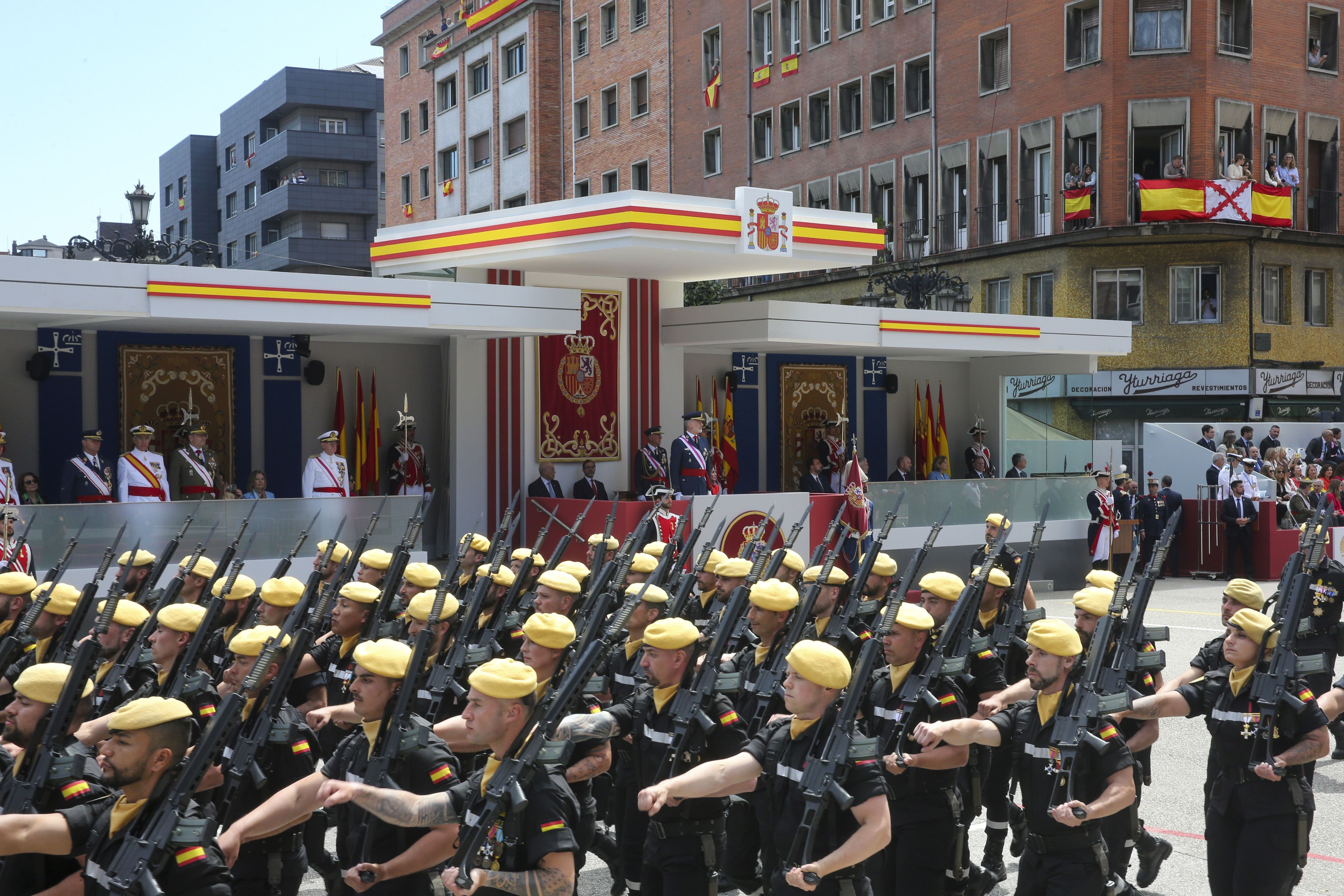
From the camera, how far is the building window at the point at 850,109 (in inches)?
1382

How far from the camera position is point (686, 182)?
40125 mm

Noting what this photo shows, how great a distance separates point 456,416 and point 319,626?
946 cm

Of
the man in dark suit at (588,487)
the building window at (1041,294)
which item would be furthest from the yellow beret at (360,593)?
the building window at (1041,294)

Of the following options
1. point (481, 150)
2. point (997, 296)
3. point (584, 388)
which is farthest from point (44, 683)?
point (481, 150)

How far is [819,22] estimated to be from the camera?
3588 cm

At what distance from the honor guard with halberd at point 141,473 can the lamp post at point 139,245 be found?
322 cm

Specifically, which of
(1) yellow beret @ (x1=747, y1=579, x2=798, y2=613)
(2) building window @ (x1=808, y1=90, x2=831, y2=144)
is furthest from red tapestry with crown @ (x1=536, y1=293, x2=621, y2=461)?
(2) building window @ (x1=808, y1=90, x2=831, y2=144)

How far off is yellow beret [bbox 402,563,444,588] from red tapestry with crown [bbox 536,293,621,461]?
8506 mm

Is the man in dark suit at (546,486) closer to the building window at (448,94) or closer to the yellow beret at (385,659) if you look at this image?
the yellow beret at (385,659)

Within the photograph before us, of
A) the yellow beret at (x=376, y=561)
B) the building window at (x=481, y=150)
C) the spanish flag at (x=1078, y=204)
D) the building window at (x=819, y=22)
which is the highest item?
the building window at (x=819, y=22)

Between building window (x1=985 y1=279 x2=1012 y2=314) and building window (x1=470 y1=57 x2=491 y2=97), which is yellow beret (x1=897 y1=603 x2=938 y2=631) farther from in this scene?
building window (x1=470 y1=57 x2=491 y2=97)

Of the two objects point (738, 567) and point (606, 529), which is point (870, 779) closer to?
point (738, 567)

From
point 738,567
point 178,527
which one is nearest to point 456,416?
point 178,527

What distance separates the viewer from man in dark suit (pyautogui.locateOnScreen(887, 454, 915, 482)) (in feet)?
68.3
